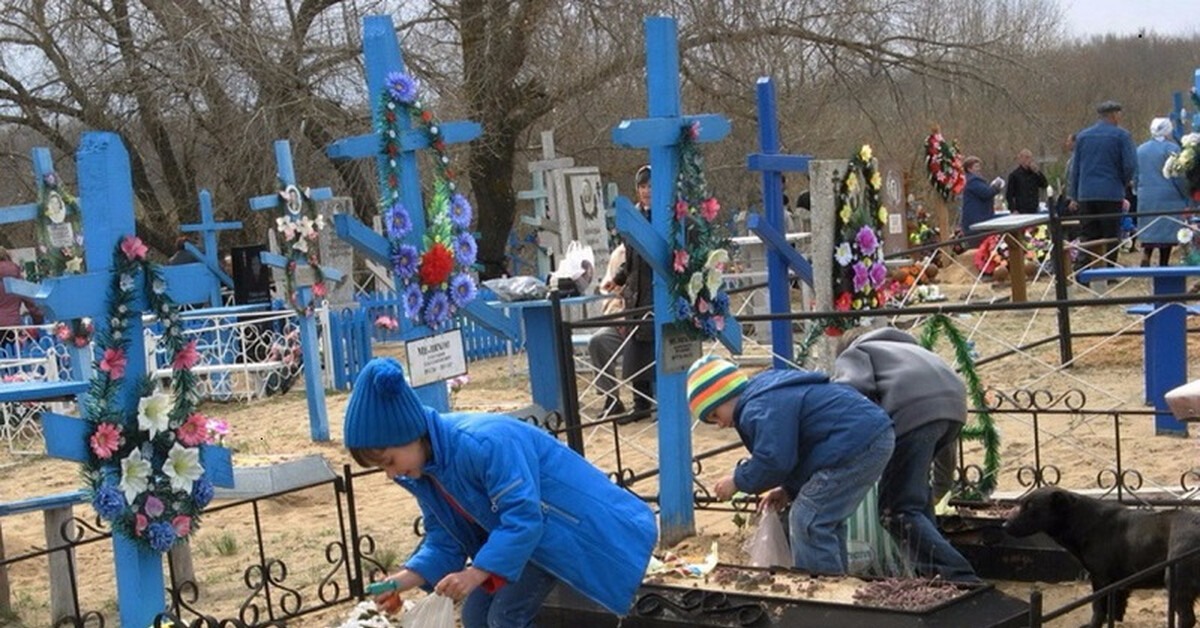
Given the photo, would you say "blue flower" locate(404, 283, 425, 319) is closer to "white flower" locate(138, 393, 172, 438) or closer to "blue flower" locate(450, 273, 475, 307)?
"blue flower" locate(450, 273, 475, 307)

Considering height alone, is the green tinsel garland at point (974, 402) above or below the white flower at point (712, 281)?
below

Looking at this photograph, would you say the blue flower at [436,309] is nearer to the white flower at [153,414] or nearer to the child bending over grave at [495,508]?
the white flower at [153,414]

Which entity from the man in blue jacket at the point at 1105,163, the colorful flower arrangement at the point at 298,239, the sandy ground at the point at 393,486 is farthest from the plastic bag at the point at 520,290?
the man in blue jacket at the point at 1105,163

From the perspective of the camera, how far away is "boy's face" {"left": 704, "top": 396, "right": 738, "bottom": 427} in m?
5.41

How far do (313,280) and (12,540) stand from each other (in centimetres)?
364

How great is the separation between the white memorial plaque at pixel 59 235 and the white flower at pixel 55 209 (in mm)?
41

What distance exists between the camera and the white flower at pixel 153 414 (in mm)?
5422

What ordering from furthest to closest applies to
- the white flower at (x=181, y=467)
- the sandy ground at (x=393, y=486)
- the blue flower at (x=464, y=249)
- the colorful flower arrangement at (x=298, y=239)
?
the colorful flower arrangement at (x=298, y=239) → the blue flower at (x=464, y=249) → the sandy ground at (x=393, y=486) → the white flower at (x=181, y=467)

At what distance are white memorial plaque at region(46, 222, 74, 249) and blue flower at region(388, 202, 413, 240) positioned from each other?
410 cm

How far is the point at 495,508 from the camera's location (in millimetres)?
4086

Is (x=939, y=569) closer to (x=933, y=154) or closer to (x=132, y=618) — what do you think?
(x=132, y=618)

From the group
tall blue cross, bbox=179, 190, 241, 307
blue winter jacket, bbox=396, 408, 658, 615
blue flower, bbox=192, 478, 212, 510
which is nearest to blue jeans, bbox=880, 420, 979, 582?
blue winter jacket, bbox=396, 408, 658, 615

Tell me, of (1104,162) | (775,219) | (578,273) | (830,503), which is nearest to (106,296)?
(830,503)

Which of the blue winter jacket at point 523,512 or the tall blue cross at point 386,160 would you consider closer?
the blue winter jacket at point 523,512
